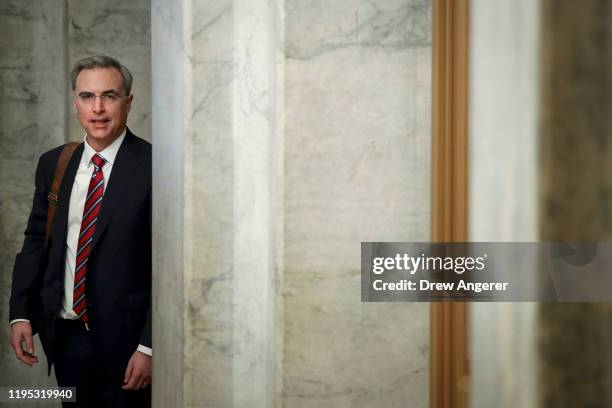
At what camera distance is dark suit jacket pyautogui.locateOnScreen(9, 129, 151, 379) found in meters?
2.60

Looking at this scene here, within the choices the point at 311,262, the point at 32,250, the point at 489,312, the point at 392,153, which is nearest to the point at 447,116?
the point at 392,153

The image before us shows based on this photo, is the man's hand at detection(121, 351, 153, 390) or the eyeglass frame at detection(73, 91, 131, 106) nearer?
the man's hand at detection(121, 351, 153, 390)

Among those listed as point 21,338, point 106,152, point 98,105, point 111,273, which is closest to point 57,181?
point 106,152

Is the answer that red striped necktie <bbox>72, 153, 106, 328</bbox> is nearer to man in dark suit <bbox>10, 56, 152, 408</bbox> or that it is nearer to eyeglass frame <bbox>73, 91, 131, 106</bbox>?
man in dark suit <bbox>10, 56, 152, 408</bbox>

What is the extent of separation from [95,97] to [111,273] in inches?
34.1

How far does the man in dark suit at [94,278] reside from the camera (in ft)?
8.54

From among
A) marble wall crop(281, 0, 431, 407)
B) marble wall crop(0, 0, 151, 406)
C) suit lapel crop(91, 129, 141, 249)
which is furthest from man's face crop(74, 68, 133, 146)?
marble wall crop(281, 0, 431, 407)

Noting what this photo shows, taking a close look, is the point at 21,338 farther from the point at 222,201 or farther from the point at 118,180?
the point at 222,201

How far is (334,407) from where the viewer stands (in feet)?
5.56

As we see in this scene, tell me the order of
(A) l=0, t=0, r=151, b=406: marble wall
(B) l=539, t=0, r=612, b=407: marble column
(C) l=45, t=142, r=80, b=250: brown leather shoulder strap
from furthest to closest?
(A) l=0, t=0, r=151, b=406: marble wall, (C) l=45, t=142, r=80, b=250: brown leather shoulder strap, (B) l=539, t=0, r=612, b=407: marble column

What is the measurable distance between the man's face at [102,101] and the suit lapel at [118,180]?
0.41 ft

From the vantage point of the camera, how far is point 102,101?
2.87m

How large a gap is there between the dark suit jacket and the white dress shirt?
0.03 metres

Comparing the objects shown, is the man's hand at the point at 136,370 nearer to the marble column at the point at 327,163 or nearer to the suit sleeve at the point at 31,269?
the suit sleeve at the point at 31,269
